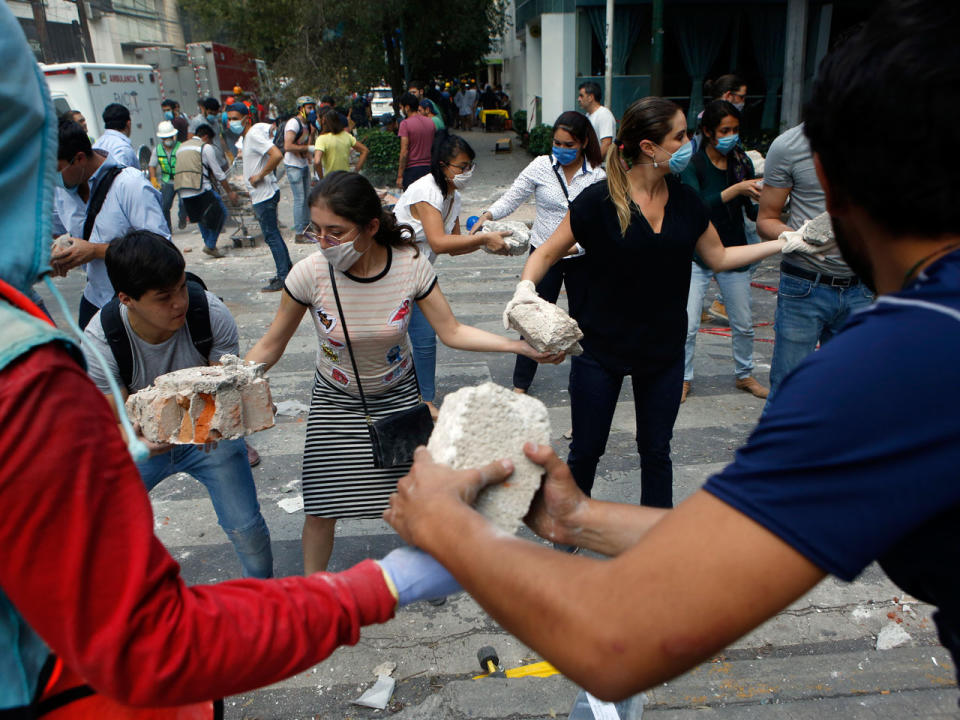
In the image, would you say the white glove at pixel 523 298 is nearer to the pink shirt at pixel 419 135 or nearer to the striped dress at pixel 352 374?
the striped dress at pixel 352 374

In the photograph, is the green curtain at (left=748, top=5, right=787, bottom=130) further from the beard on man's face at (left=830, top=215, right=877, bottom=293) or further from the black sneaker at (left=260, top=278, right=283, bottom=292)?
the beard on man's face at (left=830, top=215, right=877, bottom=293)

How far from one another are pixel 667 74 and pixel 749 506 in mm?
19914

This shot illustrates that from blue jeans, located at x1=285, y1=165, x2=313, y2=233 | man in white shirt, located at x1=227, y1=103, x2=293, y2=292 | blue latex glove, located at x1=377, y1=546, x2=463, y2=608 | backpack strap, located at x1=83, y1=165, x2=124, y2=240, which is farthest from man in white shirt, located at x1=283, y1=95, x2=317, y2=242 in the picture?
blue latex glove, located at x1=377, y1=546, x2=463, y2=608

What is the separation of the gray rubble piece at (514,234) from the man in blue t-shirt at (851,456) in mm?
3887

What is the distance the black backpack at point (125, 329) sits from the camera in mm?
2879

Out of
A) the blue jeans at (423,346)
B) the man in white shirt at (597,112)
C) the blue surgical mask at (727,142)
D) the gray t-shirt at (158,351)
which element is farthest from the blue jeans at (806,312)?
the man in white shirt at (597,112)

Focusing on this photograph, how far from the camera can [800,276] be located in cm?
398

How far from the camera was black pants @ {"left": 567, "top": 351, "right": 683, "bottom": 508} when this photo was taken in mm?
3367

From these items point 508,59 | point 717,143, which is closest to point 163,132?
point 717,143

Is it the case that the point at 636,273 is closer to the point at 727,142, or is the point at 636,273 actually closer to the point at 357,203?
the point at 357,203

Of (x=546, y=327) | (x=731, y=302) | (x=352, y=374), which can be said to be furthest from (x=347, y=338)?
(x=731, y=302)

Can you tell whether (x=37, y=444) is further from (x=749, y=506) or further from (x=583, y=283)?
(x=583, y=283)

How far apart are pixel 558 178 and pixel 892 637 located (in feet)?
11.5

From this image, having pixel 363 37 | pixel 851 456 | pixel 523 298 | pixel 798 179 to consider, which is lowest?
pixel 523 298
